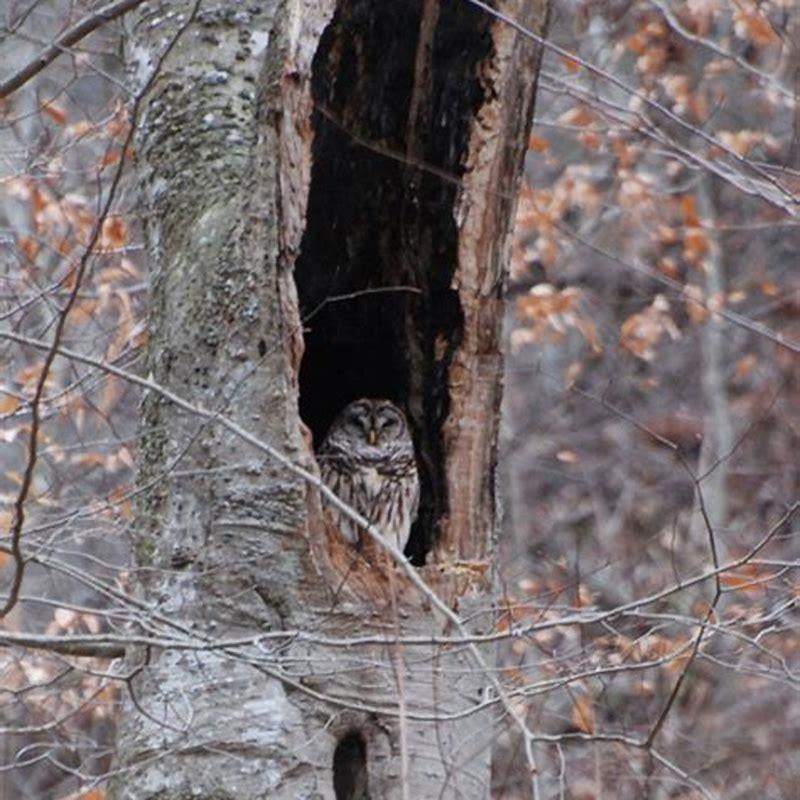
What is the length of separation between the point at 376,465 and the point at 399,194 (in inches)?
46.0

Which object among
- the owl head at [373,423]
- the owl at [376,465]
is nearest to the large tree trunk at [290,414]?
the owl at [376,465]

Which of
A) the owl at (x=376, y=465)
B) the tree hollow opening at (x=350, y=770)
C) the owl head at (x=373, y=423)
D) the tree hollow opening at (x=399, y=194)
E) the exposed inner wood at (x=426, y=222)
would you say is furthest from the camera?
the owl head at (x=373, y=423)

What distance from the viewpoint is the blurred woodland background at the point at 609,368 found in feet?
24.5

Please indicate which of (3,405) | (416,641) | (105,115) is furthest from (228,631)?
(105,115)

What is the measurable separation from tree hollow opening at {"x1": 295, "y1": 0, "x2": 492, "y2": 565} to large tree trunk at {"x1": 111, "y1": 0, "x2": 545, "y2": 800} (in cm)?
1

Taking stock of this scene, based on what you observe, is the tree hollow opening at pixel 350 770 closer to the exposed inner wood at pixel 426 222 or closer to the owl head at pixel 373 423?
the exposed inner wood at pixel 426 222

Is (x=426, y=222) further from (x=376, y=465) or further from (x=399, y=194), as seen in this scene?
(x=376, y=465)

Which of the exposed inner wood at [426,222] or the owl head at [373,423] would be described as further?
the owl head at [373,423]

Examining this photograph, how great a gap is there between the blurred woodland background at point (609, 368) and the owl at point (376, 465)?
23.9 inches

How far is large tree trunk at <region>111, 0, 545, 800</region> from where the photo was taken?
475 cm

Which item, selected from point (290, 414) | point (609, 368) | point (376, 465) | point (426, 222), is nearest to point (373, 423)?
point (376, 465)

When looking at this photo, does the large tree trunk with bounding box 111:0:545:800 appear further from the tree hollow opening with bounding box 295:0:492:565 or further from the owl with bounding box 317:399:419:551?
the owl with bounding box 317:399:419:551

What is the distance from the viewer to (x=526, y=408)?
13680 mm

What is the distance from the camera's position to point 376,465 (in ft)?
22.6
